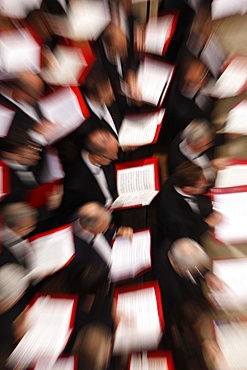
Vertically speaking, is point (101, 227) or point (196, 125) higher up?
point (196, 125)

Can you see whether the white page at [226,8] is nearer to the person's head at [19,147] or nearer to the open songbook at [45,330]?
the person's head at [19,147]

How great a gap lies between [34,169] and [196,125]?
0.32 metres

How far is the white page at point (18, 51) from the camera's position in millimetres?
816

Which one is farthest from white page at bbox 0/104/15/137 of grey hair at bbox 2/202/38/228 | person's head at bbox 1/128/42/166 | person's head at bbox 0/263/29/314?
person's head at bbox 0/263/29/314

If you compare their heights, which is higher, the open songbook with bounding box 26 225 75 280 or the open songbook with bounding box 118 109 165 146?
the open songbook with bounding box 118 109 165 146

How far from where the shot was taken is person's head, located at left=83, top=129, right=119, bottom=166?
2.83ft

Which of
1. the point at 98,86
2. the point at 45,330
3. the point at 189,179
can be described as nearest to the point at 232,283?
the point at 189,179

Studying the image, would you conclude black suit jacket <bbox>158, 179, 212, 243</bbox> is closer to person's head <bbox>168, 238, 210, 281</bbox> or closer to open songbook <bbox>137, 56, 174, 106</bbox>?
person's head <bbox>168, 238, 210, 281</bbox>

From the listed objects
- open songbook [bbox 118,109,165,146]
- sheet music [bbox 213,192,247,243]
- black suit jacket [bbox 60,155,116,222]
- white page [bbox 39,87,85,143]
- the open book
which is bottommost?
sheet music [bbox 213,192,247,243]

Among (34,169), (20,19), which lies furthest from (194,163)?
(20,19)

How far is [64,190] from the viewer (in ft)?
2.88

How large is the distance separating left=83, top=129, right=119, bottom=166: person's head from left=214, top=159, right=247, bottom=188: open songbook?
213 millimetres

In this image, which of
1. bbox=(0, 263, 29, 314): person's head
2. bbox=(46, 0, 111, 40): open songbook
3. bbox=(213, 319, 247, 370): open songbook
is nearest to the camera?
bbox=(213, 319, 247, 370): open songbook

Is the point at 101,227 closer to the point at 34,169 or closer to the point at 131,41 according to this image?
the point at 34,169
